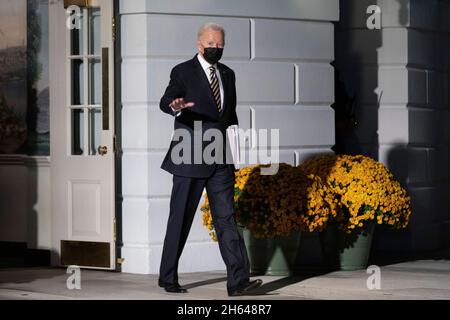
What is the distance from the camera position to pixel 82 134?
12016 mm

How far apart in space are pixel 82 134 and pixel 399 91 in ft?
12.3

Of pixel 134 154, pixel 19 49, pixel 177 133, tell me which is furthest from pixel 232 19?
pixel 19 49

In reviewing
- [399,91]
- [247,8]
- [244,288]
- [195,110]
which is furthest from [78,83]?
[399,91]

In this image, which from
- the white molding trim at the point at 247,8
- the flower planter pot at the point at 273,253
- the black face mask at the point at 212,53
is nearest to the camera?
the black face mask at the point at 212,53

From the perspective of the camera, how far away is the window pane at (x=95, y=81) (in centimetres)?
1194

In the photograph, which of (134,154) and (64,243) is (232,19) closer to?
(134,154)

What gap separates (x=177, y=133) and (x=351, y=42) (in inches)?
175

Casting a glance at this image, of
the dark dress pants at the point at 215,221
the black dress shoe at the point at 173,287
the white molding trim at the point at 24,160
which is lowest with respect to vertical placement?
→ the black dress shoe at the point at 173,287

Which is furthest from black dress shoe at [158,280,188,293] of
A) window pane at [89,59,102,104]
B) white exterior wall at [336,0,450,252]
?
white exterior wall at [336,0,450,252]

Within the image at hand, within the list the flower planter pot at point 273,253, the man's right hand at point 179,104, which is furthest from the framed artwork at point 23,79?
the man's right hand at point 179,104

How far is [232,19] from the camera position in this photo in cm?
1181

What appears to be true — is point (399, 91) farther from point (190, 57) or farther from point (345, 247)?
point (190, 57)

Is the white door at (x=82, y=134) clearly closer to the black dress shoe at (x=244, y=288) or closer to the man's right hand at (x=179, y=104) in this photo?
the black dress shoe at (x=244, y=288)

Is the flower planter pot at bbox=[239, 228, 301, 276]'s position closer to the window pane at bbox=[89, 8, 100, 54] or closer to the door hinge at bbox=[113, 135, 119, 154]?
the door hinge at bbox=[113, 135, 119, 154]
